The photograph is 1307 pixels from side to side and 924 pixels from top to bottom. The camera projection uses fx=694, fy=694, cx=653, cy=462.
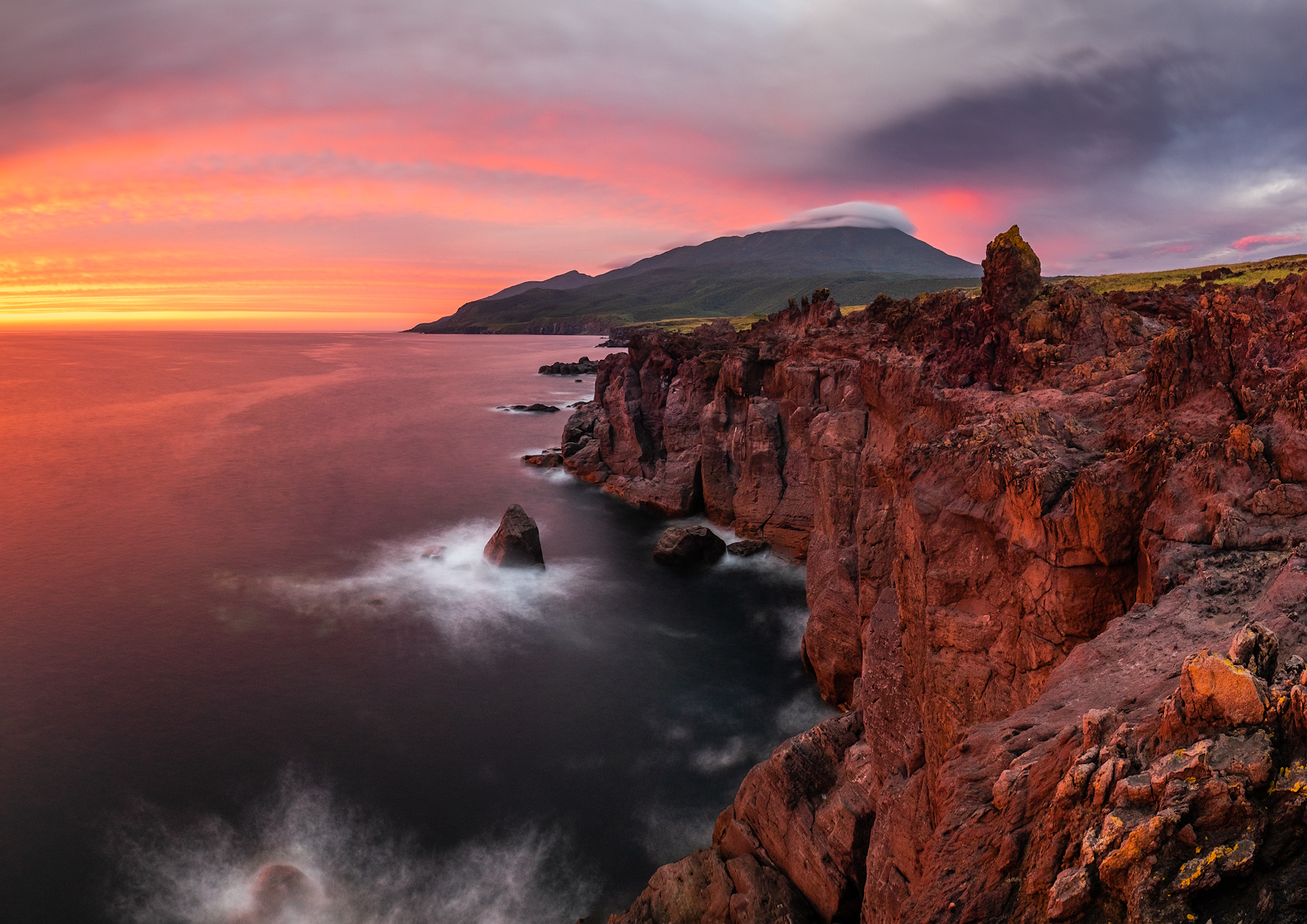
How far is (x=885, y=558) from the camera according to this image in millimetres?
27094

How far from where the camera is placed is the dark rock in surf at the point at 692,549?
182ft

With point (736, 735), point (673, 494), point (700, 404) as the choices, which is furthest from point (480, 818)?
point (700, 404)

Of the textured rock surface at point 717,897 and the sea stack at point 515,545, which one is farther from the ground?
the sea stack at point 515,545

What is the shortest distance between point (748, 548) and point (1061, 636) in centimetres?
4225

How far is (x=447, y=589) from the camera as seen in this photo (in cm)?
5156

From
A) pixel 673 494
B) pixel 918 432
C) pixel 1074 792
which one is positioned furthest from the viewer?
pixel 673 494

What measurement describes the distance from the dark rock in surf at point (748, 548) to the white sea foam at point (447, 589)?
1142cm

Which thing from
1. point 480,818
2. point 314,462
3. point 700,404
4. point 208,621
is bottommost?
point 480,818

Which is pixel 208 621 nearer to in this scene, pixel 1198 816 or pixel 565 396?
pixel 1198 816

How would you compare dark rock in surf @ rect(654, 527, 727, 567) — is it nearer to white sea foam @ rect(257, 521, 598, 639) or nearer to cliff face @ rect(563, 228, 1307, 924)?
white sea foam @ rect(257, 521, 598, 639)

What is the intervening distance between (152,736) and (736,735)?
2904 cm

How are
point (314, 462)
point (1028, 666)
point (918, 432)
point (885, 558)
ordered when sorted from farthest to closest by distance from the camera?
point (314, 462), point (885, 558), point (918, 432), point (1028, 666)

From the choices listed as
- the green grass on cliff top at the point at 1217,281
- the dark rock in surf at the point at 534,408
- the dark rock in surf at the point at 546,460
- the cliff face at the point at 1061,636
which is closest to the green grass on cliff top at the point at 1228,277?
the green grass on cliff top at the point at 1217,281

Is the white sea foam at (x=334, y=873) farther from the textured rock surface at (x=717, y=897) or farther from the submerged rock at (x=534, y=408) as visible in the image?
the submerged rock at (x=534, y=408)
